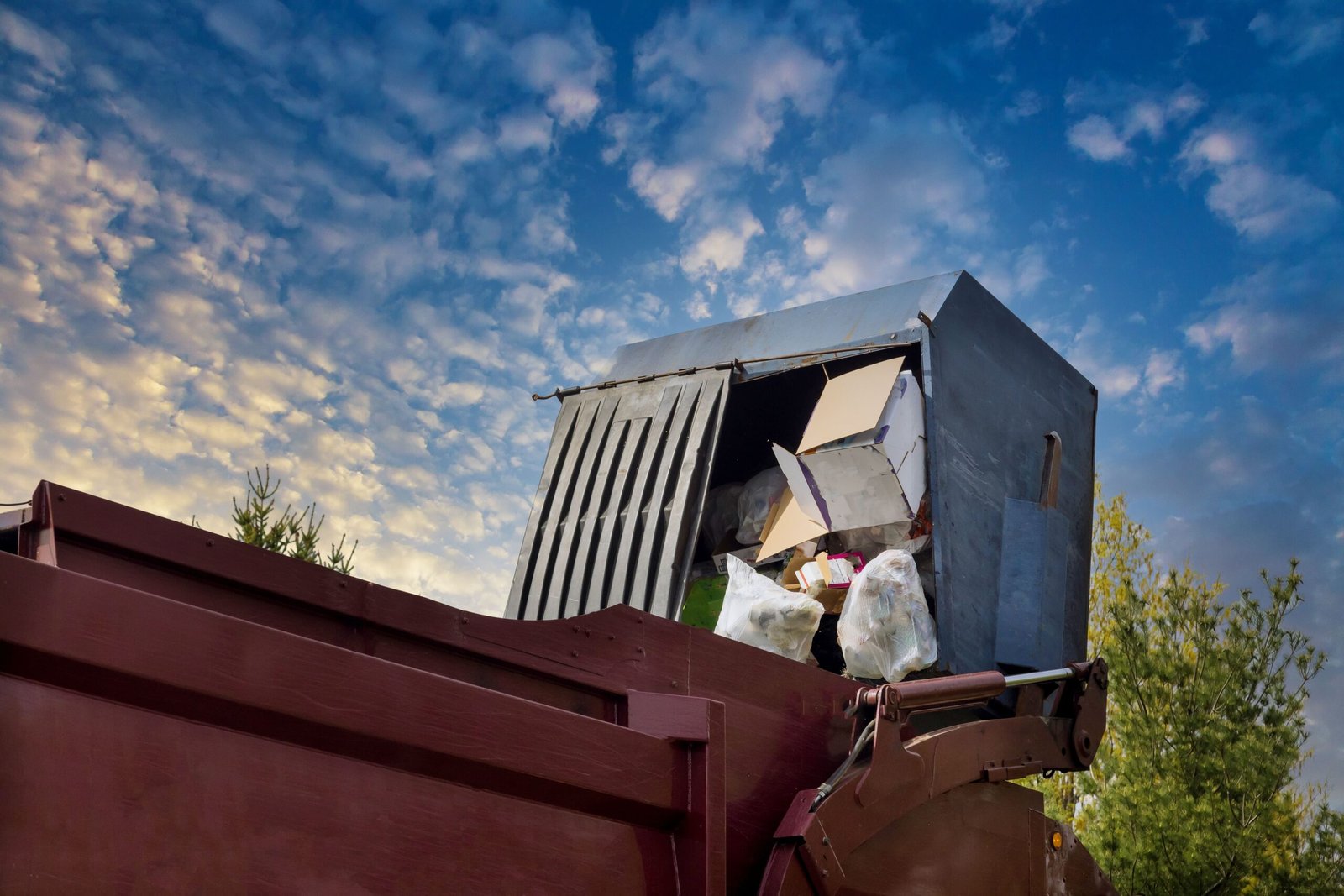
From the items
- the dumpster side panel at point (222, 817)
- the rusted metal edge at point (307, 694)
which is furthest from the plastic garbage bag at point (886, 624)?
the dumpster side panel at point (222, 817)

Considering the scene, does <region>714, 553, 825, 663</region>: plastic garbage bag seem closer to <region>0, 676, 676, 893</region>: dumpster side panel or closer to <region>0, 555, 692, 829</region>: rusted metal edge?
<region>0, 555, 692, 829</region>: rusted metal edge

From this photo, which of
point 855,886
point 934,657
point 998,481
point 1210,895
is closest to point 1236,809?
point 1210,895

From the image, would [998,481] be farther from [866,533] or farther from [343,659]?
[343,659]

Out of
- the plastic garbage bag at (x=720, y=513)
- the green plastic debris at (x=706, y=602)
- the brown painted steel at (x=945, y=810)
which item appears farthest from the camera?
the plastic garbage bag at (x=720, y=513)

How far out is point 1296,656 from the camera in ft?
26.9

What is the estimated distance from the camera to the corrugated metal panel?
13.2ft

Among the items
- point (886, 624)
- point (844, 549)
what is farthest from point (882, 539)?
point (886, 624)

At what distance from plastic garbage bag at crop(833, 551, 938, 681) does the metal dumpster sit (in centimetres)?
13

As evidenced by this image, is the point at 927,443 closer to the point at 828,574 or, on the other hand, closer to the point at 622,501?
the point at 828,574

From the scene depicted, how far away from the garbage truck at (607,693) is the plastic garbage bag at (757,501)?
0.13 m

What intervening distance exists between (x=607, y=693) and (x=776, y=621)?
943 mm

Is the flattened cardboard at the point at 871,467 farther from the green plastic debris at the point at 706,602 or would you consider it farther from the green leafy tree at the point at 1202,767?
the green leafy tree at the point at 1202,767

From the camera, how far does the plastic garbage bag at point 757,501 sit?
13.8 feet

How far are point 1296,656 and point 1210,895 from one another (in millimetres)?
1880
